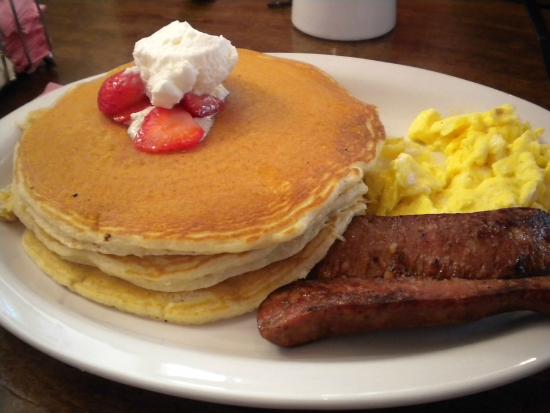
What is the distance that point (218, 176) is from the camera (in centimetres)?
137

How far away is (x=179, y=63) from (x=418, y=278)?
808 mm

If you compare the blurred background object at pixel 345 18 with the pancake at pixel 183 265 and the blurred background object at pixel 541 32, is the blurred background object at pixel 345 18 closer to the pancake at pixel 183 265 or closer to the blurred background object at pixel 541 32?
the blurred background object at pixel 541 32

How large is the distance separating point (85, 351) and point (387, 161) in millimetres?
1040

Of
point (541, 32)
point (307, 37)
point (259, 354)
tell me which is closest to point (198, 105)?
point (259, 354)

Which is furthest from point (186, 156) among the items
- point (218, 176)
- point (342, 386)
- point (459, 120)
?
point (459, 120)

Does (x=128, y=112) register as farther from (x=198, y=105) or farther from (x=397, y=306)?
(x=397, y=306)

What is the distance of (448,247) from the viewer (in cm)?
127

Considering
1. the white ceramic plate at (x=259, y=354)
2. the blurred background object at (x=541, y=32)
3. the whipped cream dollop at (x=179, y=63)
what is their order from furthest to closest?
the blurred background object at (x=541, y=32), the whipped cream dollop at (x=179, y=63), the white ceramic plate at (x=259, y=354)

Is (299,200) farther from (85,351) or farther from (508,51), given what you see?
(508,51)

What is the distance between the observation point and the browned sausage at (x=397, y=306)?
1.11 m

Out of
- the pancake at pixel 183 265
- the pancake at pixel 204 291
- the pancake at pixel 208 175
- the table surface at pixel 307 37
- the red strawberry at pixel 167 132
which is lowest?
the table surface at pixel 307 37

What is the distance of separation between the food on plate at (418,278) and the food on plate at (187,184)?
71 mm

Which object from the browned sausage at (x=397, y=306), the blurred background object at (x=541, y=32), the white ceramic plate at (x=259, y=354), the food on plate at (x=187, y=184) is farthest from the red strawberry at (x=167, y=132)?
the blurred background object at (x=541, y=32)

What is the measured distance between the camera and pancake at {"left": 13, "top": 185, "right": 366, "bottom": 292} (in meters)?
1.23
